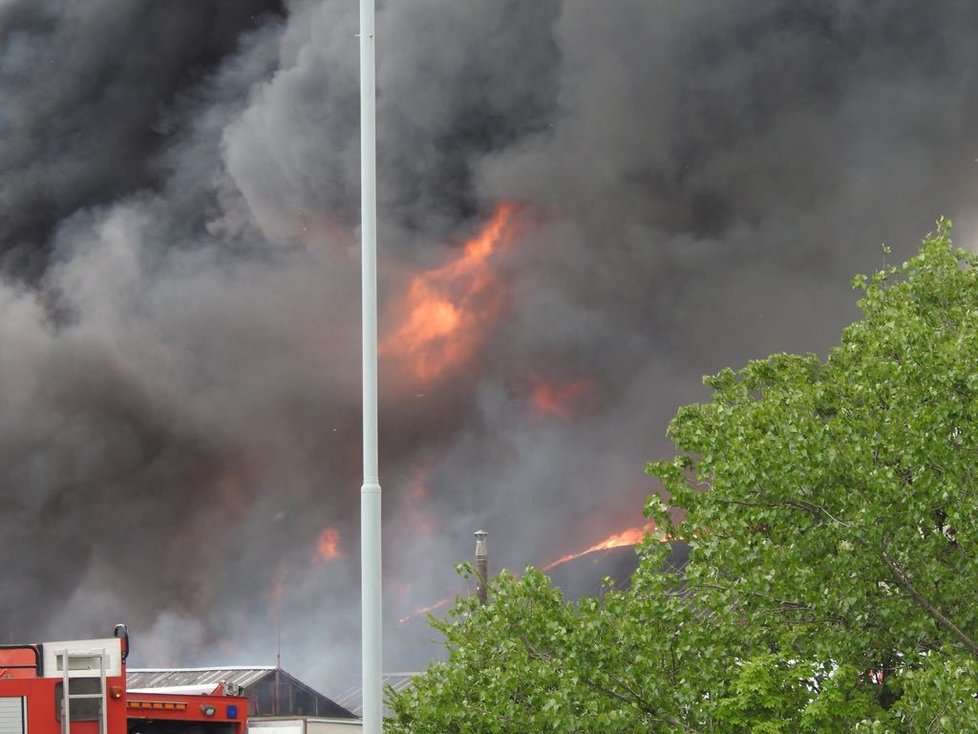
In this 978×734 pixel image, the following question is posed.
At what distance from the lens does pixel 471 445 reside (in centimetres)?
6569

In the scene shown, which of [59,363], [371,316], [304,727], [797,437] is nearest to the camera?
[371,316]

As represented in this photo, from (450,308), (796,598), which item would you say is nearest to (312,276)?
(450,308)

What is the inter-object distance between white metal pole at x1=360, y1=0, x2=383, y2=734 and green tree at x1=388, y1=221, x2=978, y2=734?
4.61 m

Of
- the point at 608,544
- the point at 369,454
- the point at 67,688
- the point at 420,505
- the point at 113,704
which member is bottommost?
the point at 113,704

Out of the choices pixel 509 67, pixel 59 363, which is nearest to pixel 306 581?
pixel 59 363

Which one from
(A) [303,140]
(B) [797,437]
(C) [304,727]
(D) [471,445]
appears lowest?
(C) [304,727]

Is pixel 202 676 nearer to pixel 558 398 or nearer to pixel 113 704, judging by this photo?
pixel 113 704

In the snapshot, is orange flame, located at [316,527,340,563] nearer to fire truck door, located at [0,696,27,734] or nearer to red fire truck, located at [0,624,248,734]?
red fire truck, located at [0,624,248,734]

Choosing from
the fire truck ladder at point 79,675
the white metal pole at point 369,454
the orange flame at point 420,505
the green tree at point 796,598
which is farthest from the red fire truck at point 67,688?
the orange flame at point 420,505

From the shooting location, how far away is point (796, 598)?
16.5 m

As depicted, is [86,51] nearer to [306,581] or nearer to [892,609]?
[306,581]

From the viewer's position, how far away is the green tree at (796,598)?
15.7 m

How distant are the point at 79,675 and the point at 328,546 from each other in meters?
53.2

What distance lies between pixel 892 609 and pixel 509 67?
53920mm
